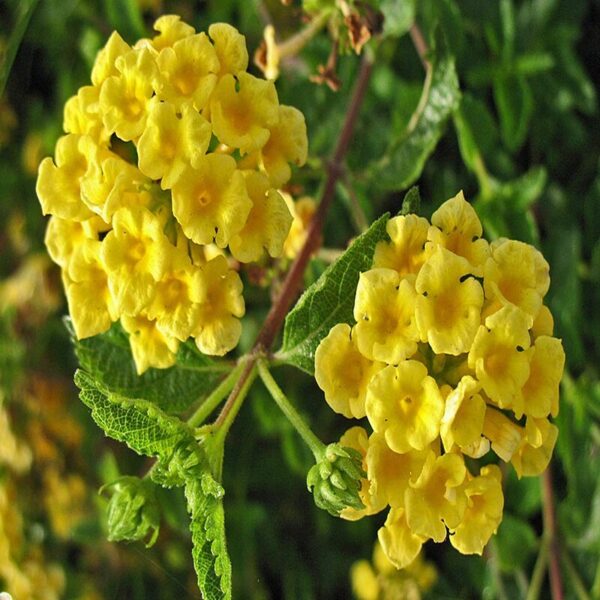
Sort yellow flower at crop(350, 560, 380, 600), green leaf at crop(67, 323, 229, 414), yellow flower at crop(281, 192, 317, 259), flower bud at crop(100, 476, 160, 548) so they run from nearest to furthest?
1. flower bud at crop(100, 476, 160, 548)
2. green leaf at crop(67, 323, 229, 414)
3. yellow flower at crop(281, 192, 317, 259)
4. yellow flower at crop(350, 560, 380, 600)

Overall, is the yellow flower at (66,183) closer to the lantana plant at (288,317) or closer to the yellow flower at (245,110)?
the lantana plant at (288,317)

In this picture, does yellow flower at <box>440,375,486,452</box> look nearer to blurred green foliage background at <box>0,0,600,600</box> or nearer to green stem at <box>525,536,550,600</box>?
blurred green foliage background at <box>0,0,600,600</box>

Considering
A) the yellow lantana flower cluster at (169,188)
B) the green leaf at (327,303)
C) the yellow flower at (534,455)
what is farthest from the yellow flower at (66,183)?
the yellow flower at (534,455)

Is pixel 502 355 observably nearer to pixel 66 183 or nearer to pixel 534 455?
pixel 534 455

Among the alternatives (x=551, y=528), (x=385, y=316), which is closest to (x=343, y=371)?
(x=385, y=316)

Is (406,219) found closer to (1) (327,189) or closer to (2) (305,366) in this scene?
(2) (305,366)

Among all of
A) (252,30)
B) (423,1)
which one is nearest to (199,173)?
(423,1)

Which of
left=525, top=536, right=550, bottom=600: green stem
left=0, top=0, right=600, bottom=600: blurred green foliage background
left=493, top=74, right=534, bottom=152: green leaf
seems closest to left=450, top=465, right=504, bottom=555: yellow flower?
left=0, top=0, right=600, bottom=600: blurred green foliage background
